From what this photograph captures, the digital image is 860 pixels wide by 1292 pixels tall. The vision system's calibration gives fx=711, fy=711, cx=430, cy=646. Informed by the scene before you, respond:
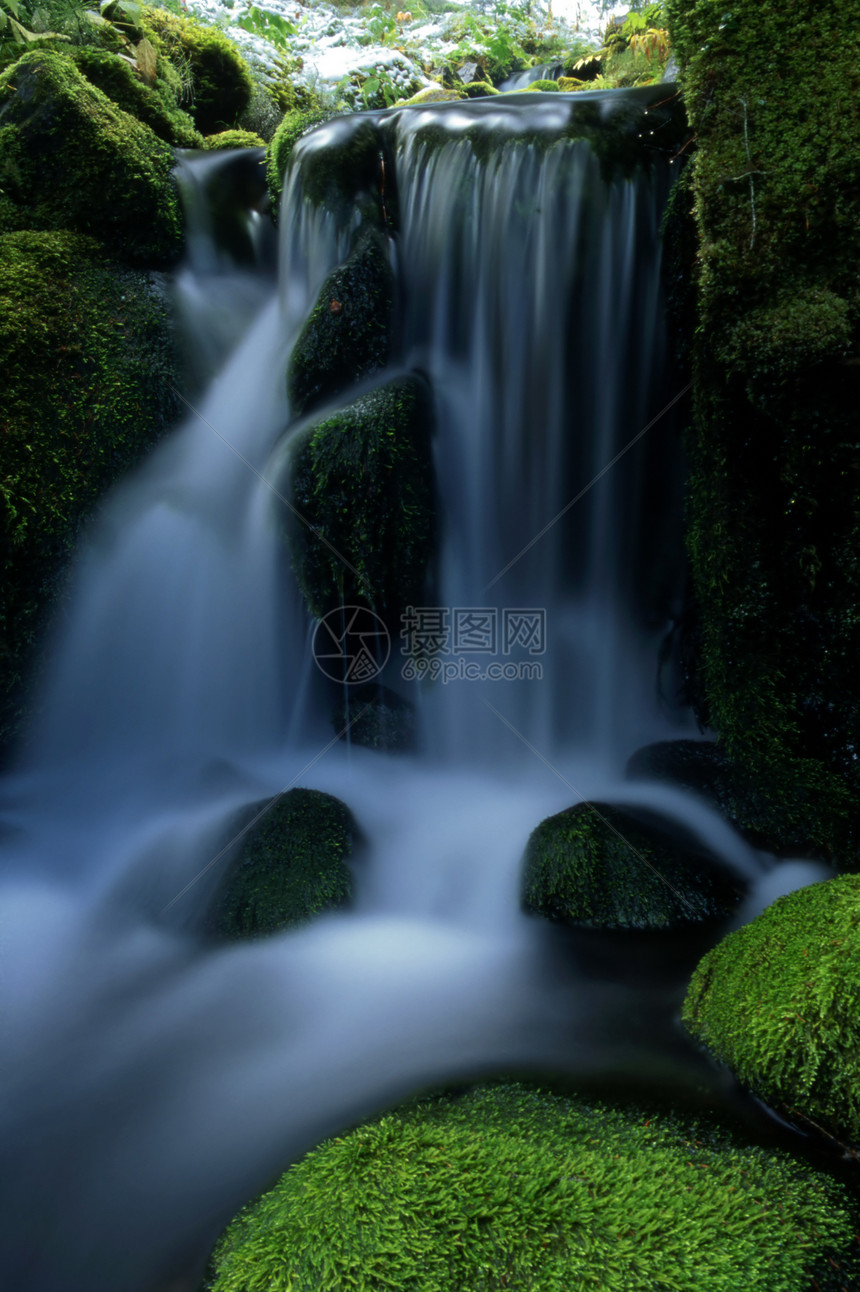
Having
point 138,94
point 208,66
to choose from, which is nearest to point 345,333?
point 138,94

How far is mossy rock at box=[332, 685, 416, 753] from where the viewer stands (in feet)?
14.8

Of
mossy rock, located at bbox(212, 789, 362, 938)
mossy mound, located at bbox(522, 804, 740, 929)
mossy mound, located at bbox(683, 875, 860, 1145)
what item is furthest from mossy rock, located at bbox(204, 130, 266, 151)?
mossy mound, located at bbox(683, 875, 860, 1145)

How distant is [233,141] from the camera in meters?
6.05

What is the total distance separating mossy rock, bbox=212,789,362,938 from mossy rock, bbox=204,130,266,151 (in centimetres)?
551

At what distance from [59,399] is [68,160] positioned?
1.87 metres

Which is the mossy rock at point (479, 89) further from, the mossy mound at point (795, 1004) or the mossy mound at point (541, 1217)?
the mossy mound at point (541, 1217)

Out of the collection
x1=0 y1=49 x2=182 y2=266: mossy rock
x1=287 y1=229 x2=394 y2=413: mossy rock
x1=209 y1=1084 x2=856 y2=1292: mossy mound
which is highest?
x1=0 y1=49 x2=182 y2=266: mossy rock

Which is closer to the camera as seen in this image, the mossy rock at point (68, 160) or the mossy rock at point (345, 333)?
the mossy rock at point (345, 333)

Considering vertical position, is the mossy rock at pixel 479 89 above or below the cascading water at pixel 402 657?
above

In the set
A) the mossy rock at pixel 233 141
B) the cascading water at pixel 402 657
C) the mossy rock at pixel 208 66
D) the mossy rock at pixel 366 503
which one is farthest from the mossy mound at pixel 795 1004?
the mossy rock at pixel 208 66

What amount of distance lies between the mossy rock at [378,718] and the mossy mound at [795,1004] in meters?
2.42

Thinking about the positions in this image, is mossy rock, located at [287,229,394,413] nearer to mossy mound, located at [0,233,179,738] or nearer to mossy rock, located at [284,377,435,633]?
mossy rock, located at [284,377,435,633]

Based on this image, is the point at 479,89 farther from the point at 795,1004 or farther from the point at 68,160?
the point at 795,1004

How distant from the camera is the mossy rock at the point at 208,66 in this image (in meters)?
6.60
